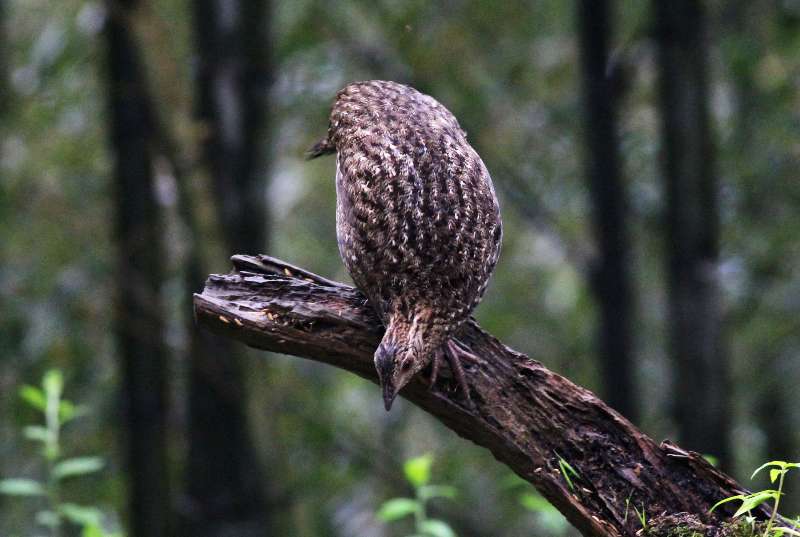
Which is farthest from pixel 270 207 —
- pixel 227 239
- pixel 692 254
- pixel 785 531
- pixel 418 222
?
pixel 785 531

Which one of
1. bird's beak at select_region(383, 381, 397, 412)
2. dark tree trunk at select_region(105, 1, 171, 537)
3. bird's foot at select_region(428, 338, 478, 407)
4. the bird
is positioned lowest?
dark tree trunk at select_region(105, 1, 171, 537)

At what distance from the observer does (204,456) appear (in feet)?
24.6

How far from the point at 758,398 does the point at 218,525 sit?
4.42 meters

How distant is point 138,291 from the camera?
7.39 m

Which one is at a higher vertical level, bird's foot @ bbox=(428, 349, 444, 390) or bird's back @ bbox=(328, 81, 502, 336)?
bird's back @ bbox=(328, 81, 502, 336)

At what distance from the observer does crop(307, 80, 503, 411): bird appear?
3457 mm

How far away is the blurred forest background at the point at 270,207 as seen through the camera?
6.89 meters

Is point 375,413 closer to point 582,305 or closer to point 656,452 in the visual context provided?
point 582,305

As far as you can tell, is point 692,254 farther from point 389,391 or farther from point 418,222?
point 389,391

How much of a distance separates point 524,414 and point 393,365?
450 millimetres

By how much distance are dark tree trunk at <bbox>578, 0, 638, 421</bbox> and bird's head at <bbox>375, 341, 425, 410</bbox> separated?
446 centimetres

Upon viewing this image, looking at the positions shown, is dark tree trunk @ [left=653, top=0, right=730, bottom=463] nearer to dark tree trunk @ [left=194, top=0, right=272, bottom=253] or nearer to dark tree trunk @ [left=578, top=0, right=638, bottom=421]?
dark tree trunk @ [left=578, top=0, right=638, bottom=421]

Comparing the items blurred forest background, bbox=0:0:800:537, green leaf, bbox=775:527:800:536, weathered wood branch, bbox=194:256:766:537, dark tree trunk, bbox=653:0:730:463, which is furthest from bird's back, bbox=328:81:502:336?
dark tree trunk, bbox=653:0:730:463

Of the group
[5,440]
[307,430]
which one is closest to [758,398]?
[307,430]
